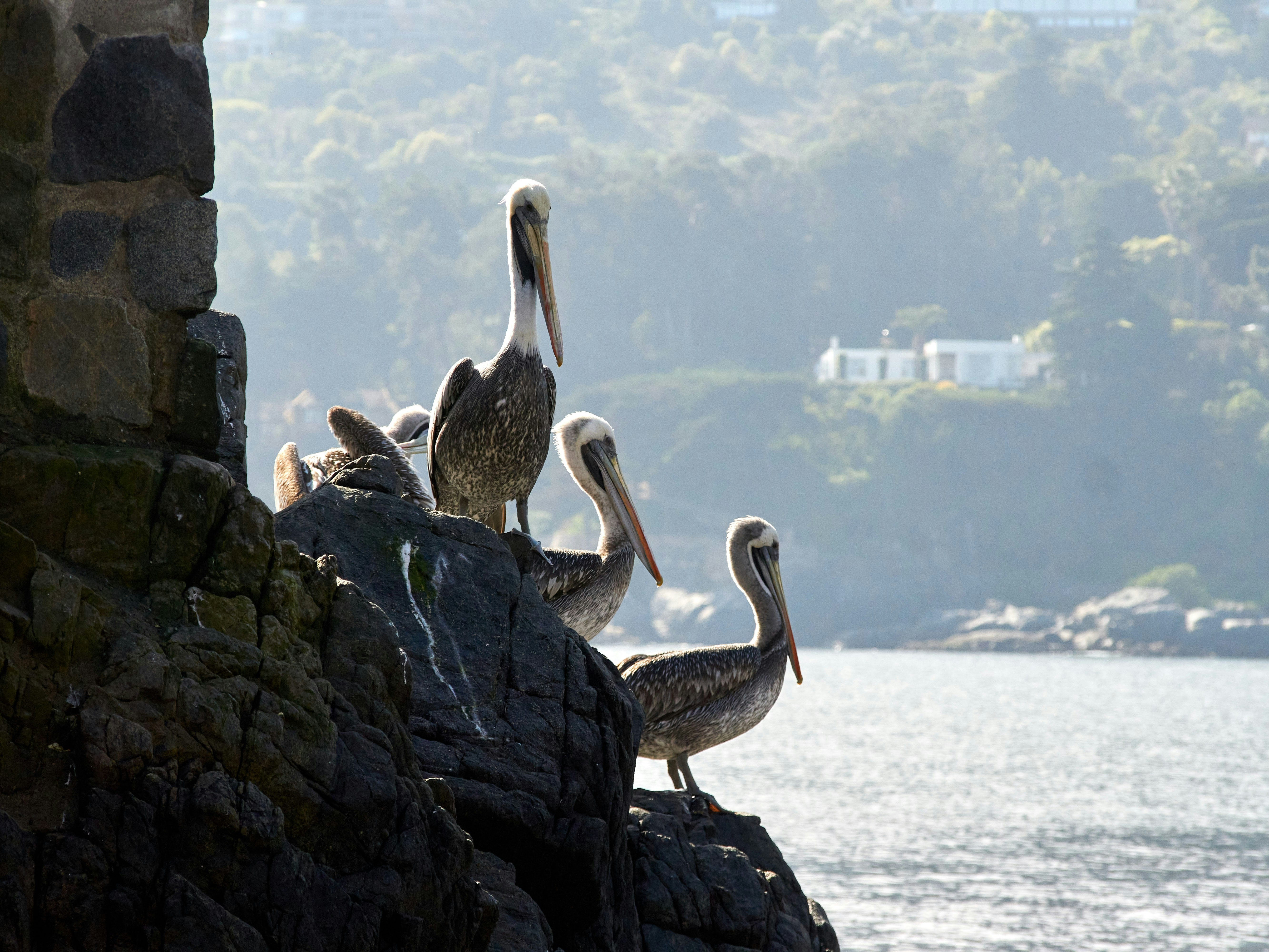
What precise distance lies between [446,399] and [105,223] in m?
3.45

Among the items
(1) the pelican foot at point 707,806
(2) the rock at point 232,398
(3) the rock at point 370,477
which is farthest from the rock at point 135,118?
(1) the pelican foot at point 707,806

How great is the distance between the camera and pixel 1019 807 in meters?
34.3

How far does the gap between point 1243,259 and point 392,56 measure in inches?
3268

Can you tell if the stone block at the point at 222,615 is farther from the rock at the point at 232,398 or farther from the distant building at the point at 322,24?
the distant building at the point at 322,24

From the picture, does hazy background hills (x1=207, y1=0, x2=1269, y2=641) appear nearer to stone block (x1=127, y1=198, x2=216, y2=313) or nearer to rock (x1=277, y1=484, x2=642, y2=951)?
rock (x1=277, y1=484, x2=642, y2=951)

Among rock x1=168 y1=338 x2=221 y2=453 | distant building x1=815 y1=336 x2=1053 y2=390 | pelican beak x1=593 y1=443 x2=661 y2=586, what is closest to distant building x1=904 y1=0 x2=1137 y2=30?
distant building x1=815 y1=336 x2=1053 y2=390

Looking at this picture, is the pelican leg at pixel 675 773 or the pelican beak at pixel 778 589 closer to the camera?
the pelican leg at pixel 675 773

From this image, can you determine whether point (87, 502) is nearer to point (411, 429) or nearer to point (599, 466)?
point (599, 466)

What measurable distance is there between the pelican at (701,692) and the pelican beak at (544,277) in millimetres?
1593

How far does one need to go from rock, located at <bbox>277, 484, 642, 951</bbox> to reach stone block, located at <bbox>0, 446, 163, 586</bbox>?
102 centimetres

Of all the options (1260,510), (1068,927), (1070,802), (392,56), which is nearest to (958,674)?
(1260,510)

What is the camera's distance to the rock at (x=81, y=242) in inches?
161

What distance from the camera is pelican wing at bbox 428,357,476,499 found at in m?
7.54

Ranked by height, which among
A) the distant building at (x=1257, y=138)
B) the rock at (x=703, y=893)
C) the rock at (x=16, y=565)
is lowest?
the rock at (x=703, y=893)
